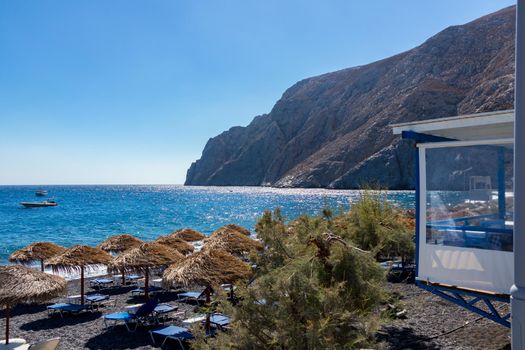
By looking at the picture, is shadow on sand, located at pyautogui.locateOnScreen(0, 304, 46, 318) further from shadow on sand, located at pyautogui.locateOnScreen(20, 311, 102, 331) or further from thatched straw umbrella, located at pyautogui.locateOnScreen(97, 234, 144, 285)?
thatched straw umbrella, located at pyautogui.locateOnScreen(97, 234, 144, 285)

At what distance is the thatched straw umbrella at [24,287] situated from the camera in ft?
27.2

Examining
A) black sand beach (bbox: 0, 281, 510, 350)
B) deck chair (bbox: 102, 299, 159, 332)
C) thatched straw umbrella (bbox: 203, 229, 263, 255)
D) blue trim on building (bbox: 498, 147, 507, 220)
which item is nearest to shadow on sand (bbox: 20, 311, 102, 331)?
black sand beach (bbox: 0, 281, 510, 350)

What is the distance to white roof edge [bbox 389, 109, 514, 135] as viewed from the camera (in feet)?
17.7

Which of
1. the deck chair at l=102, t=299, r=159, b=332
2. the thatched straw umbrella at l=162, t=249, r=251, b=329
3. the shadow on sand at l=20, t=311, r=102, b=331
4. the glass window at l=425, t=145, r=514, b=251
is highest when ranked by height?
the glass window at l=425, t=145, r=514, b=251

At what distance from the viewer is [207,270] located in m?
8.85

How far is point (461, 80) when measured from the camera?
Result: 269ft

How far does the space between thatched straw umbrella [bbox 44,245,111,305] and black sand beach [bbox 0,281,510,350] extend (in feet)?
3.99

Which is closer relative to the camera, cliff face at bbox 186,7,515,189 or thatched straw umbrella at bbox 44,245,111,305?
thatched straw umbrella at bbox 44,245,111,305

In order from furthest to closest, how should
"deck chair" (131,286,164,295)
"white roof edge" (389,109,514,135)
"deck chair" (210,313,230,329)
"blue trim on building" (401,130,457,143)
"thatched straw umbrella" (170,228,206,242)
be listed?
"thatched straw umbrella" (170,228,206,242) → "deck chair" (131,286,164,295) → "deck chair" (210,313,230,329) → "blue trim on building" (401,130,457,143) → "white roof edge" (389,109,514,135)

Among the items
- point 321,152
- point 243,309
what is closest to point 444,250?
point 243,309

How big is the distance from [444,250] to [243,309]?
10.1ft

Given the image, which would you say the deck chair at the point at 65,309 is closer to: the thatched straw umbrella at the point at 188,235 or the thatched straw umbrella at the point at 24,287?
the thatched straw umbrella at the point at 24,287

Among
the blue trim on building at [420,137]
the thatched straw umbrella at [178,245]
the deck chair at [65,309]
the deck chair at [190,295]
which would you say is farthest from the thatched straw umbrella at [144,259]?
the blue trim on building at [420,137]

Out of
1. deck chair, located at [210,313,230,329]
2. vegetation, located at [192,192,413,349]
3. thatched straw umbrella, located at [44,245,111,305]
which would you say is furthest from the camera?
thatched straw umbrella, located at [44,245,111,305]
